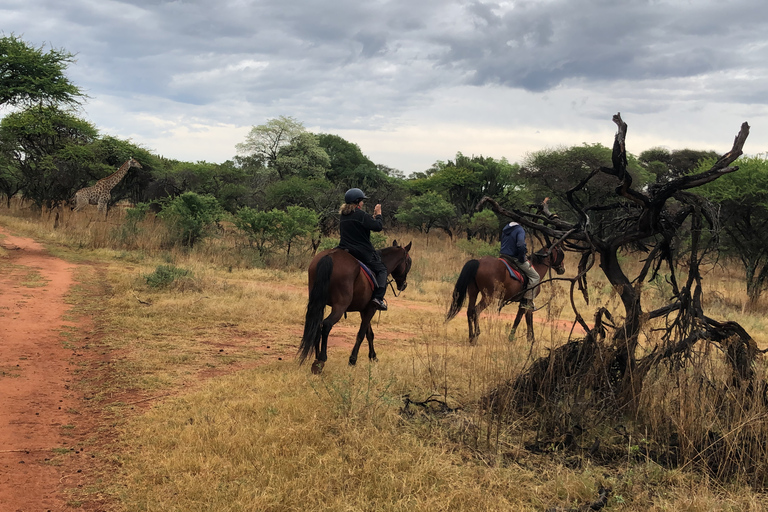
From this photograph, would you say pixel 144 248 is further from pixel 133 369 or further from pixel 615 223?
pixel 615 223

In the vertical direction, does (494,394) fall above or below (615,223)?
below

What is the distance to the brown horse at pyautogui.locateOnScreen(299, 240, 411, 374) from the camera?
18.2 ft

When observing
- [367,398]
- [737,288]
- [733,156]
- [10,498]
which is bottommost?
[10,498]

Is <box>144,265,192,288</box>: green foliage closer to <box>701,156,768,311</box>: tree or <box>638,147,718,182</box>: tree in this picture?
<box>701,156,768,311</box>: tree

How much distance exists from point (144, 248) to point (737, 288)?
699 inches

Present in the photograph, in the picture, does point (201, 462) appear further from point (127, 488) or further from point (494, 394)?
point (494, 394)

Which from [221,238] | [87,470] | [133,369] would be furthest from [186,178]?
[87,470]

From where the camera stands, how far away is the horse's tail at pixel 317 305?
5.50m

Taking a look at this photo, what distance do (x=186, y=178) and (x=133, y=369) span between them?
25789mm

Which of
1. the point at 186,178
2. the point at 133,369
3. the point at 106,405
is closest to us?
the point at 106,405

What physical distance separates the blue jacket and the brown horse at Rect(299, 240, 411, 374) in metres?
3.08

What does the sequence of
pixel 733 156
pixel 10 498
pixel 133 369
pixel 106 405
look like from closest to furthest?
pixel 10 498
pixel 733 156
pixel 106 405
pixel 133 369

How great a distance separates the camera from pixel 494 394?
14.4ft

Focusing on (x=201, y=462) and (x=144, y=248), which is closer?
(x=201, y=462)
